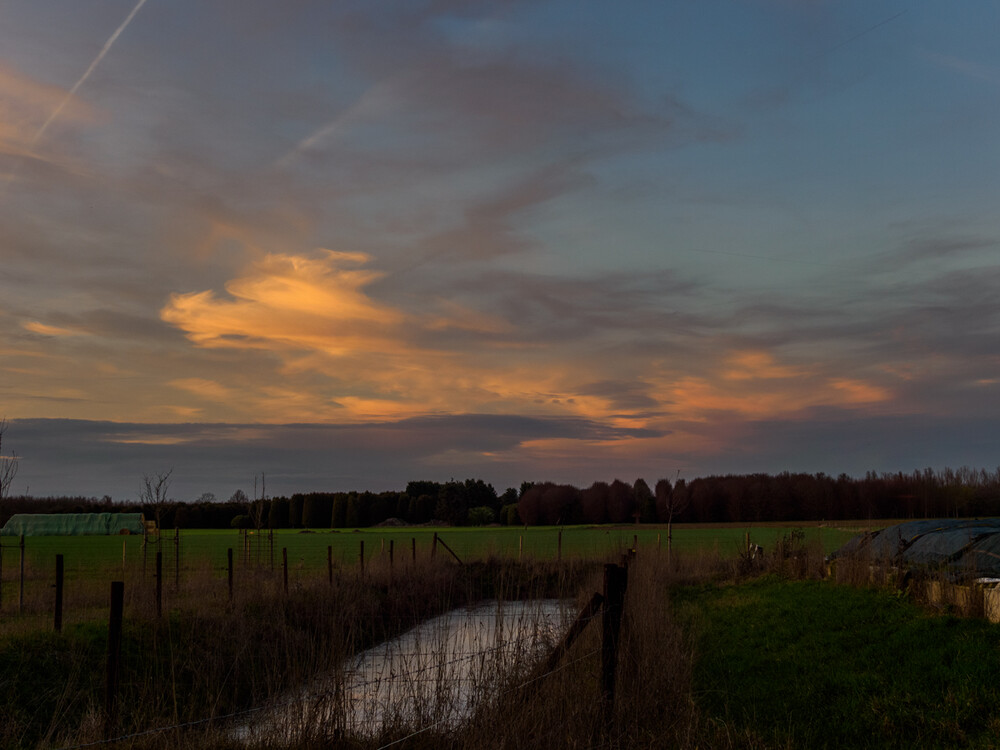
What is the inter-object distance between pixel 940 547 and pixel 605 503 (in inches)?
3710

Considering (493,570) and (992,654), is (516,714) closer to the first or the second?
(992,654)

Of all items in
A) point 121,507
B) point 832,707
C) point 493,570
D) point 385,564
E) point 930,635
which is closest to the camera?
point 832,707

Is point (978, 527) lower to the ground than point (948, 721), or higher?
higher

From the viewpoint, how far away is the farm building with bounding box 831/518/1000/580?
54.5 ft

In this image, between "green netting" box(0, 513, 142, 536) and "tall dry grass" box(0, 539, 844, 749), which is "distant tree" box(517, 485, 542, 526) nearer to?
"green netting" box(0, 513, 142, 536)

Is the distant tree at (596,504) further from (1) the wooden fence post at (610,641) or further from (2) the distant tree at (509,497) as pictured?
(1) the wooden fence post at (610,641)

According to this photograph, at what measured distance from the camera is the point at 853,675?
1273 cm

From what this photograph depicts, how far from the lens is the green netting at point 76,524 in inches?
3947

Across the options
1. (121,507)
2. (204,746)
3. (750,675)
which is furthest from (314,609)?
(121,507)

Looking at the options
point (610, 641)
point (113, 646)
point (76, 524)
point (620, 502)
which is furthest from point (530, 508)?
point (610, 641)

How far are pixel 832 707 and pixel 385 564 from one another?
809 inches

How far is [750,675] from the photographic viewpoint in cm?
1420

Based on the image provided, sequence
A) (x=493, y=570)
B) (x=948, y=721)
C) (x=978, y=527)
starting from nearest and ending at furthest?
(x=948, y=721), (x=978, y=527), (x=493, y=570)

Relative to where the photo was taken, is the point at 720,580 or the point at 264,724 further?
the point at 720,580
